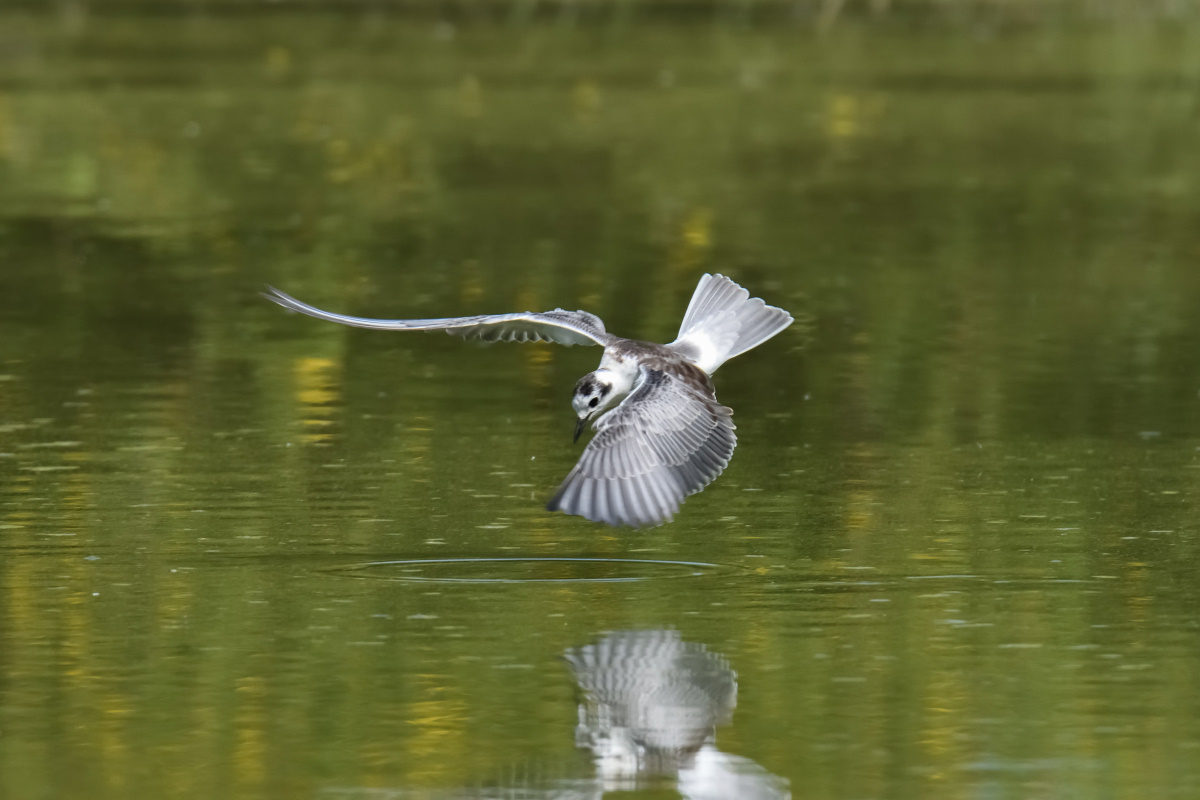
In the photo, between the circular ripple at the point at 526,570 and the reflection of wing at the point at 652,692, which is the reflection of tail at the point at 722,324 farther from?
the reflection of wing at the point at 652,692

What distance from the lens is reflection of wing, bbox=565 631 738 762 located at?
6.98m

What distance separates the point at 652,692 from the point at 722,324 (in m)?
2.88

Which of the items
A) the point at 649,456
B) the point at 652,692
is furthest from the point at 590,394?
the point at 652,692

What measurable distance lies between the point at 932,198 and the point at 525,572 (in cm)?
1232

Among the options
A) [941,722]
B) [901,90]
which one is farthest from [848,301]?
[901,90]

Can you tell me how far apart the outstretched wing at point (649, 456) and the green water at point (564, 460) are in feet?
1.22

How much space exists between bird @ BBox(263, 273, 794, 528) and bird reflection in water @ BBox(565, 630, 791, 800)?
1.46 ft

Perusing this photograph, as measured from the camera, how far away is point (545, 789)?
21.3ft

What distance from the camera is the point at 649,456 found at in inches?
332

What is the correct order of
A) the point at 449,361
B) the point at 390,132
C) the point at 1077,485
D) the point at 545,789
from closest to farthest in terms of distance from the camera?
the point at 545,789 < the point at 1077,485 < the point at 449,361 < the point at 390,132

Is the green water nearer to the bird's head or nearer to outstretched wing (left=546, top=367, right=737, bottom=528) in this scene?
→ outstretched wing (left=546, top=367, right=737, bottom=528)

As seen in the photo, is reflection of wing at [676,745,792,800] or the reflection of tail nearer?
reflection of wing at [676,745,792,800]

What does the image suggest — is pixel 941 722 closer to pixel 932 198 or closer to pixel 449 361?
pixel 449 361

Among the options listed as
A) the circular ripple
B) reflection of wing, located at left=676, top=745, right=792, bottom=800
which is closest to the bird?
the circular ripple
